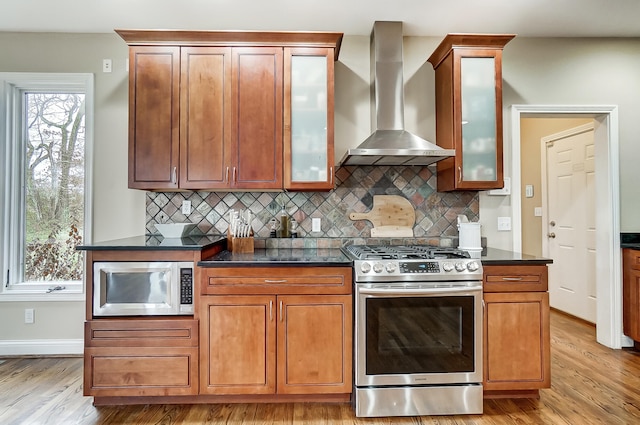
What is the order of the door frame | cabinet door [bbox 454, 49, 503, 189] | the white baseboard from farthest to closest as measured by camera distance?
the door frame < the white baseboard < cabinet door [bbox 454, 49, 503, 189]

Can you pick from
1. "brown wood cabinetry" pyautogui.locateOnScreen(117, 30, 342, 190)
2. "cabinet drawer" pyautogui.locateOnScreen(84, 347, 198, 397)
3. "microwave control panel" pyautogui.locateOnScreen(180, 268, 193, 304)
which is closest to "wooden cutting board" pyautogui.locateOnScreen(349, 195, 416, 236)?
"brown wood cabinetry" pyautogui.locateOnScreen(117, 30, 342, 190)

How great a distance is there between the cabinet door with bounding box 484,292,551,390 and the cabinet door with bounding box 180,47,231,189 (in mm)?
2007

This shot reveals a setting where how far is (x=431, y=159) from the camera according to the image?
2.79 metres

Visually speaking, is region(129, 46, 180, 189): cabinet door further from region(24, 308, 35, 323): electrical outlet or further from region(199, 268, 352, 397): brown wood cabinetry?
region(24, 308, 35, 323): electrical outlet

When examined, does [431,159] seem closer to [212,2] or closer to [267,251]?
[267,251]

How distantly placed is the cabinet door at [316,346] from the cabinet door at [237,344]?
0.30 feet

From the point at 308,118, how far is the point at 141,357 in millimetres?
1897

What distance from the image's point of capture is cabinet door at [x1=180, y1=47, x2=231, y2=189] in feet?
8.70

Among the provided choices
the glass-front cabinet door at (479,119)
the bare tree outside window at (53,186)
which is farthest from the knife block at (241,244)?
the glass-front cabinet door at (479,119)

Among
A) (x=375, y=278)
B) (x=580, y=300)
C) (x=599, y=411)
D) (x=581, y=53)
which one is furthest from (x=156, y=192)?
(x=580, y=300)

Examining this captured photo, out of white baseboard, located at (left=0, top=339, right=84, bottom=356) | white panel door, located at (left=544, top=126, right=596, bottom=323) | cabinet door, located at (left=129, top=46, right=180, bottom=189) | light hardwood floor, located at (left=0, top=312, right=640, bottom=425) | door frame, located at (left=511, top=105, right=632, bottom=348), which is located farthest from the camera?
white panel door, located at (left=544, top=126, right=596, bottom=323)

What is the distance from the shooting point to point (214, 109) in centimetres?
266

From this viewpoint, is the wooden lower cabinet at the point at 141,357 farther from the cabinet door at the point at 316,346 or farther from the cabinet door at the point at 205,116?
the cabinet door at the point at 205,116

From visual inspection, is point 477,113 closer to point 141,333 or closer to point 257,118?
point 257,118
